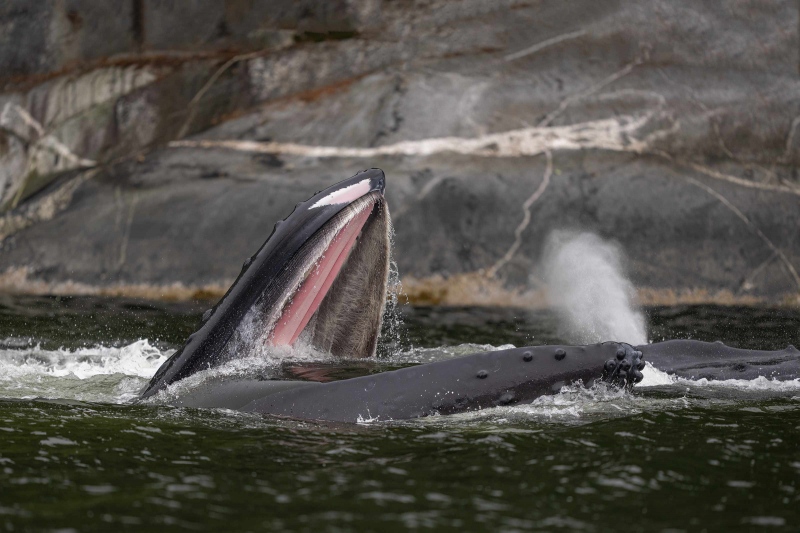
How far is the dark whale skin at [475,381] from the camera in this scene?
21.7 feet

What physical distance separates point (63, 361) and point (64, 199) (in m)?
8.67

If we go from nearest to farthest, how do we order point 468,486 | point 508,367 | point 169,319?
point 468,486 → point 508,367 → point 169,319

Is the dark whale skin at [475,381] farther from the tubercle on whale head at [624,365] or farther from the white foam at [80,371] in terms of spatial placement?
the white foam at [80,371]

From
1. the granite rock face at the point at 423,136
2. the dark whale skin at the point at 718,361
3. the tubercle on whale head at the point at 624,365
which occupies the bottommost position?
the dark whale skin at the point at 718,361

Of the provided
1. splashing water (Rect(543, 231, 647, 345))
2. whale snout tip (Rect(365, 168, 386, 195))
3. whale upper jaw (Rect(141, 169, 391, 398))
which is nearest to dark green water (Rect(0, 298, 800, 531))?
whale upper jaw (Rect(141, 169, 391, 398))

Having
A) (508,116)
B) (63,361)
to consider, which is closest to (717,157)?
(508,116)

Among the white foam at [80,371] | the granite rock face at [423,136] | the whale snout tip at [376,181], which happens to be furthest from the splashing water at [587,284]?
the whale snout tip at [376,181]

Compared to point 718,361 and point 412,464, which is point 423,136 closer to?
point 718,361

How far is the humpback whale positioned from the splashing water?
5489 millimetres

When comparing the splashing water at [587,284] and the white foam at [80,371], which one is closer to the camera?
the white foam at [80,371]

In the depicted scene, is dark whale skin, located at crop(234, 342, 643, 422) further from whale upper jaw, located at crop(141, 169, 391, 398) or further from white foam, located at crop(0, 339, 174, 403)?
white foam, located at crop(0, 339, 174, 403)

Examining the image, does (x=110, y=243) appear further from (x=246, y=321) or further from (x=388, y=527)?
(x=388, y=527)

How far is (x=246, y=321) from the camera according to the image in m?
7.39

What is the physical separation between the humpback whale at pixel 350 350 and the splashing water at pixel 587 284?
5.49 m
